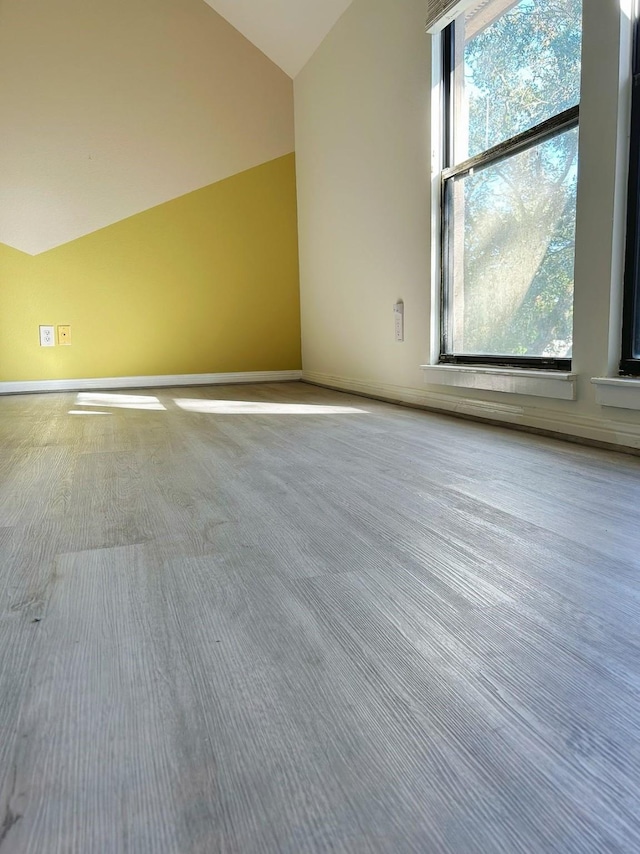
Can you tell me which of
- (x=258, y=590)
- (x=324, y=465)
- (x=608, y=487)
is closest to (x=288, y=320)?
(x=324, y=465)

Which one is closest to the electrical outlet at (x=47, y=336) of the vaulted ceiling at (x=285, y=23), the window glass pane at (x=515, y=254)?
the vaulted ceiling at (x=285, y=23)

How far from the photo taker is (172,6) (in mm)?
4293

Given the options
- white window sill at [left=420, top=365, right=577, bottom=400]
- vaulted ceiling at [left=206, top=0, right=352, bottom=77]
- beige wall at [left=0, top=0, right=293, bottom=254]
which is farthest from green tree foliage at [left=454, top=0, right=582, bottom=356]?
beige wall at [left=0, top=0, right=293, bottom=254]

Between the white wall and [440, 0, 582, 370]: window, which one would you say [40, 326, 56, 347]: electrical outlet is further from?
[440, 0, 582, 370]: window

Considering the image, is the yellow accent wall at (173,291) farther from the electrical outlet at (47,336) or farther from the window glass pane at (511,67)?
the window glass pane at (511,67)

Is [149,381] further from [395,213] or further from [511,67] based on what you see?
[511,67]

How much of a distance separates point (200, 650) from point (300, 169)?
14.6 ft

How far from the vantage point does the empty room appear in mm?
511

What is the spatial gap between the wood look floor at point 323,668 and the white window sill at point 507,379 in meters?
0.55

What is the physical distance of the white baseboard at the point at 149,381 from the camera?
424 cm

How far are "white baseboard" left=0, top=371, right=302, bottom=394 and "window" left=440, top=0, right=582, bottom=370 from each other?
2.18 m

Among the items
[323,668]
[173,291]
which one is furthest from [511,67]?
[173,291]

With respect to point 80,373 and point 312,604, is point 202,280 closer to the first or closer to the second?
point 80,373

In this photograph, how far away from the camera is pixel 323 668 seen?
0.67 m
